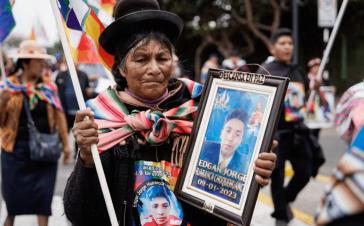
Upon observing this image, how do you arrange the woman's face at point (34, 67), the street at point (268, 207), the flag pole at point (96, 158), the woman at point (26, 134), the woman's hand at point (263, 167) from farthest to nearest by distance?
1. the street at point (268, 207)
2. the woman's face at point (34, 67)
3. the woman at point (26, 134)
4. the flag pole at point (96, 158)
5. the woman's hand at point (263, 167)

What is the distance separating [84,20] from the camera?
2518mm

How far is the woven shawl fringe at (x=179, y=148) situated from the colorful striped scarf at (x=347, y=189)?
1.10m

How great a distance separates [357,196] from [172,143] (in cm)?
124

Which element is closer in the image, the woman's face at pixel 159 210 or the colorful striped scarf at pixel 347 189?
the colorful striped scarf at pixel 347 189

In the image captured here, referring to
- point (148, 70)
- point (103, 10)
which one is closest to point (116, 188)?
point (148, 70)

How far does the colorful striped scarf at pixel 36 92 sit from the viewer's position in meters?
5.16

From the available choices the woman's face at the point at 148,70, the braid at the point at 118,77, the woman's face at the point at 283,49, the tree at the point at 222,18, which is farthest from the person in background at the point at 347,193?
the tree at the point at 222,18

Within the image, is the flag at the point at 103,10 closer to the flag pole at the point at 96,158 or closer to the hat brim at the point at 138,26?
the hat brim at the point at 138,26

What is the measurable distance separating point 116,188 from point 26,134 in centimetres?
316

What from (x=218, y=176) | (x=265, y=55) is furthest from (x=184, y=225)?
(x=265, y=55)

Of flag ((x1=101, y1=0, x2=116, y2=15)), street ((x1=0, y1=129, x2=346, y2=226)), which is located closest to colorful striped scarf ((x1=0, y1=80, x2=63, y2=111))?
street ((x1=0, y1=129, x2=346, y2=226))

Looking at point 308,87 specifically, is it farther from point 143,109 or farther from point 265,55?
point 265,55

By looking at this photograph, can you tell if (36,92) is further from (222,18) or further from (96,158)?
(222,18)

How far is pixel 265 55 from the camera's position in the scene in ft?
91.4
